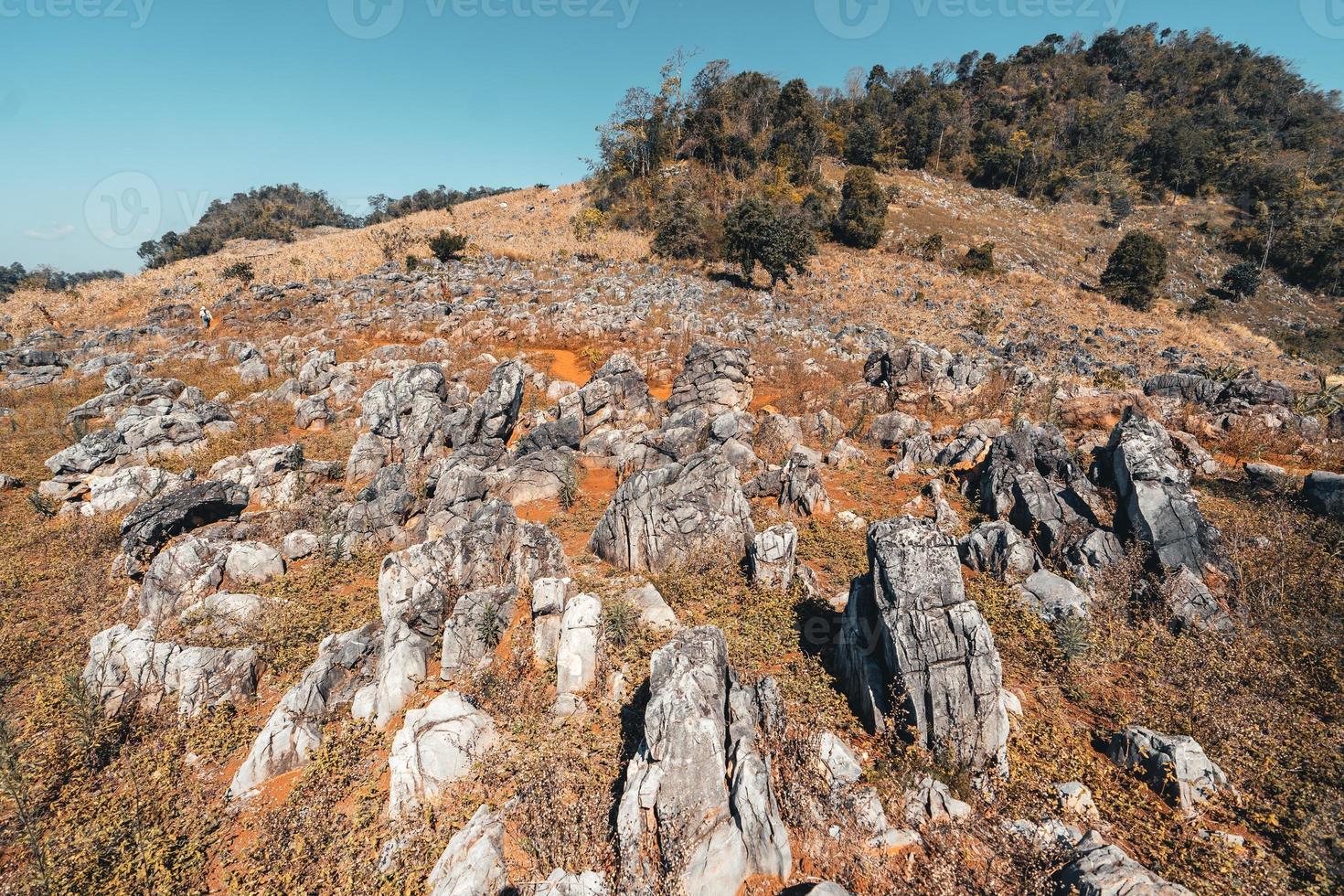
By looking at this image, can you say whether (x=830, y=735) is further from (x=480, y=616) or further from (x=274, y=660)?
(x=274, y=660)

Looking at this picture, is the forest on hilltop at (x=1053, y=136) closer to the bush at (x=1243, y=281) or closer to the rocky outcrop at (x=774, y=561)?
the bush at (x=1243, y=281)

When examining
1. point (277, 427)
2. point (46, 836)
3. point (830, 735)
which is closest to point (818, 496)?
point (830, 735)

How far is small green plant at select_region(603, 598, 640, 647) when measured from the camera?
9.76 meters

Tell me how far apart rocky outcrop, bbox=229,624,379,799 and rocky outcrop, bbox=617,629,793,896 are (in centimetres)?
551

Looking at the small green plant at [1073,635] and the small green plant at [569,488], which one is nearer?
the small green plant at [1073,635]

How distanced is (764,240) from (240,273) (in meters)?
41.6

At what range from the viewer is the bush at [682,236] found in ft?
153

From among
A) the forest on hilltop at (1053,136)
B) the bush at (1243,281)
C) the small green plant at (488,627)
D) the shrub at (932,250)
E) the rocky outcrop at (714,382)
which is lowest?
the small green plant at (488,627)

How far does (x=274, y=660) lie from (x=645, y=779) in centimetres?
824

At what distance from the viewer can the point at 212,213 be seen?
93188 millimetres

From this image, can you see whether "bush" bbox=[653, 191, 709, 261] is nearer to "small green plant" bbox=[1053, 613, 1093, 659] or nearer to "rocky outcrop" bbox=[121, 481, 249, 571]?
"rocky outcrop" bbox=[121, 481, 249, 571]

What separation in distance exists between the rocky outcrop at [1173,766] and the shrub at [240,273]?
181 feet

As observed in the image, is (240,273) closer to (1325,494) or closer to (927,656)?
(927,656)

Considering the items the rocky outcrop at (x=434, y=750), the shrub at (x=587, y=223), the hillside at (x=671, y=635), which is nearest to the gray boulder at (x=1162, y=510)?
the hillside at (x=671, y=635)
